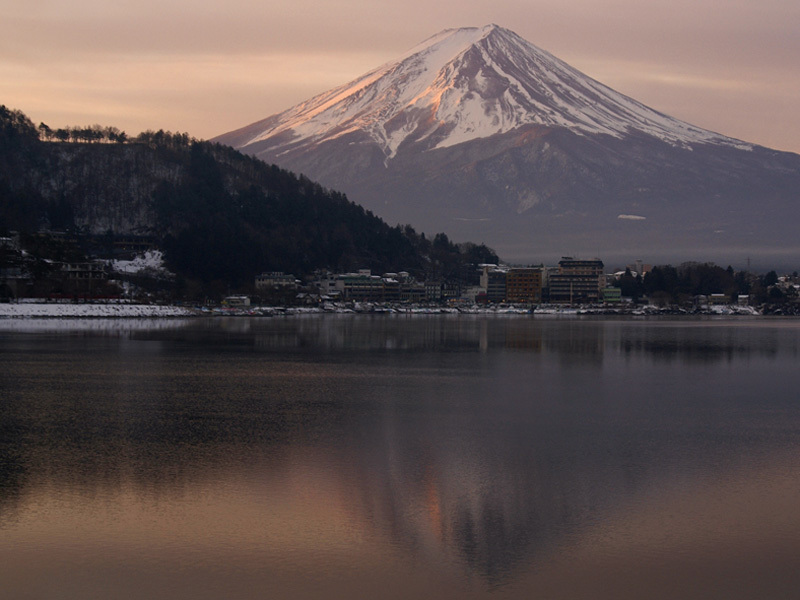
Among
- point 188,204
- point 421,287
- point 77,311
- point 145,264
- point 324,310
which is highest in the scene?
point 188,204

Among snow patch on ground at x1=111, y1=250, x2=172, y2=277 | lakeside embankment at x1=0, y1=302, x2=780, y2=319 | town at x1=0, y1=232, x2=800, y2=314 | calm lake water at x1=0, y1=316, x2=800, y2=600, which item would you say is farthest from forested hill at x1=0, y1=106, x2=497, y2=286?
calm lake water at x1=0, y1=316, x2=800, y2=600

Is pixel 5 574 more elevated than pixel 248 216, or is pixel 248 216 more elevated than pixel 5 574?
pixel 248 216

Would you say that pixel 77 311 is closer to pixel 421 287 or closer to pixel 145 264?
pixel 145 264

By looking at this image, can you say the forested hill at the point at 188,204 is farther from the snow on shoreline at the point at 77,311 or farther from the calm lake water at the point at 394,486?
the calm lake water at the point at 394,486

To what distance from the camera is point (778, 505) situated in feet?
48.0

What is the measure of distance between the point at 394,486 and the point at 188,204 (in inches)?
4459

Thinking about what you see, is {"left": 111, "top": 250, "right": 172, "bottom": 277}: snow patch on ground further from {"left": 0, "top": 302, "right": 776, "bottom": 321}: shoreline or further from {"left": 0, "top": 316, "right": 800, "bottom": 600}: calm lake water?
{"left": 0, "top": 316, "right": 800, "bottom": 600}: calm lake water

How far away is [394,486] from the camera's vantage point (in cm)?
1555

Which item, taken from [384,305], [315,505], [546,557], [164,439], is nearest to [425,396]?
[164,439]

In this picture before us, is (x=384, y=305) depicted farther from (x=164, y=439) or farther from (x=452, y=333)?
(x=164, y=439)

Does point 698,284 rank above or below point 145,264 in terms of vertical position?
below

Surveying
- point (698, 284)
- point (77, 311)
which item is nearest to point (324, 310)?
point (77, 311)

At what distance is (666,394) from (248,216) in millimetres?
103537

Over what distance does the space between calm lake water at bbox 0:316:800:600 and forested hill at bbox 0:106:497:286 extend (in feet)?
279
